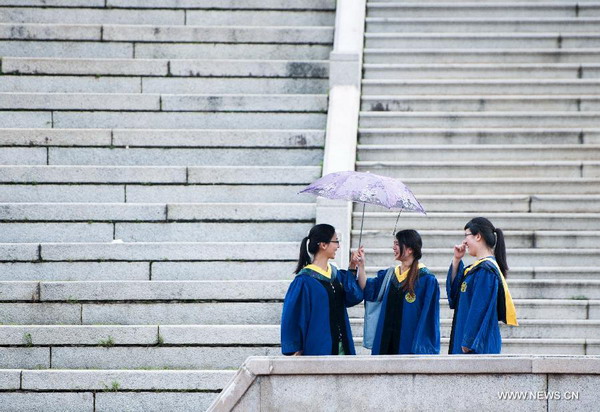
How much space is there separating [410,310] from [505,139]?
4.47 meters

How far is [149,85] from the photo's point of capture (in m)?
13.1

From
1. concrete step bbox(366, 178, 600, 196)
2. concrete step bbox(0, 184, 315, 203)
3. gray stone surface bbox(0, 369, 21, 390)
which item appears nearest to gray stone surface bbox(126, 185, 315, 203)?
concrete step bbox(0, 184, 315, 203)

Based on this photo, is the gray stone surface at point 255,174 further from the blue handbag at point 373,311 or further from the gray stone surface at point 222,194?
the blue handbag at point 373,311

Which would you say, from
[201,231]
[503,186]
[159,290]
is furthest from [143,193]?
[503,186]

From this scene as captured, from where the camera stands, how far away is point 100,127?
1262 centimetres

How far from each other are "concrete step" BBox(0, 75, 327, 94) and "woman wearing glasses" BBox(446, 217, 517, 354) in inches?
205

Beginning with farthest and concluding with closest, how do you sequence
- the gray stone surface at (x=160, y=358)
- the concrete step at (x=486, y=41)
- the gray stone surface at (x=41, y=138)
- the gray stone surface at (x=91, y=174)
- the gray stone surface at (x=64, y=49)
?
1. the concrete step at (x=486, y=41)
2. the gray stone surface at (x=64, y=49)
3. the gray stone surface at (x=41, y=138)
4. the gray stone surface at (x=91, y=174)
5. the gray stone surface at (x=160, y=358)

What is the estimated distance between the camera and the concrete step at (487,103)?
12781 millimetres

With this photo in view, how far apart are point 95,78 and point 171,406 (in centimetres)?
487

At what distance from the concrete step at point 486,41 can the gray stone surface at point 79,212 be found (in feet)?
13.1

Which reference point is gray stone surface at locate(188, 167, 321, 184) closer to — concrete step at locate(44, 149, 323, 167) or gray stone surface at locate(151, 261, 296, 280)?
concrete step at locate(44, 149, 323, 167)

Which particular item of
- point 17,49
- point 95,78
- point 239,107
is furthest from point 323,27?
point 17,49

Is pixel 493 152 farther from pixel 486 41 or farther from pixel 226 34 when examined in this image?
pixel 226 34

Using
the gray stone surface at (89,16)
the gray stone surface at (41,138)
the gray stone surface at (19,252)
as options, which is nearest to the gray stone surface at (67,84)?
the gray stone surface at (41,138)
